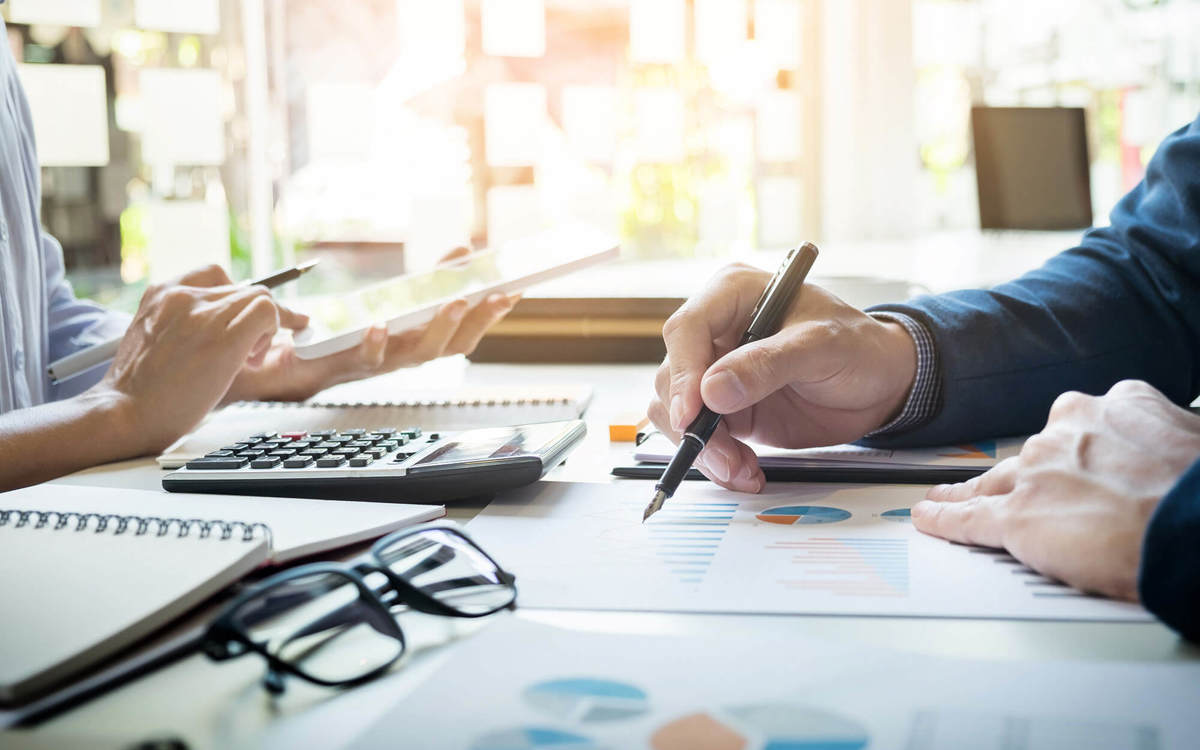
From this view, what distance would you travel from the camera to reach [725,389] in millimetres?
662

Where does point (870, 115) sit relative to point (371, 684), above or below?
above

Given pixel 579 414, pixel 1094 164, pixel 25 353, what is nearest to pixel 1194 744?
pixel 579 414

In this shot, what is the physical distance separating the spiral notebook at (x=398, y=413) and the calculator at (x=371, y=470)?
0.15 meters

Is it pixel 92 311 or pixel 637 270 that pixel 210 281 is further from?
pixel 637 270

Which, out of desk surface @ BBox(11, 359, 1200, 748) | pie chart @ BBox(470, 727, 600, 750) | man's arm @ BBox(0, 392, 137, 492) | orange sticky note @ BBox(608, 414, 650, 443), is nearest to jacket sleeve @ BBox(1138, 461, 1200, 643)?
desk surface @ BBox(11, 359, 1200, 748)

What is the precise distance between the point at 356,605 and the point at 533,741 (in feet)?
0.43

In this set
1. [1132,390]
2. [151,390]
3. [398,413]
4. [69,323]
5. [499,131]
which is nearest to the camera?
[1132,390]

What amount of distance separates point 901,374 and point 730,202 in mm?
2096

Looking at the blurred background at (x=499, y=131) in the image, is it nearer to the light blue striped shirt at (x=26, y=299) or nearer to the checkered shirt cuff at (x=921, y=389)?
the light blue striped shirt at (x=26, y=299)

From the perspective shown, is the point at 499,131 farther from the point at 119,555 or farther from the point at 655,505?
the point at 119,555

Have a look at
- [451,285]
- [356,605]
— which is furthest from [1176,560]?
[451,285]

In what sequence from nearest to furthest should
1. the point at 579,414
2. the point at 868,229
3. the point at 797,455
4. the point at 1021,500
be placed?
the point at 1021,500 < the point at 797,455 < the point at 579,414 < the point at 868,229

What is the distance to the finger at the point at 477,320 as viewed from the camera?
1.03 meters

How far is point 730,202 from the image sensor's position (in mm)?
2811
